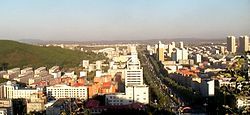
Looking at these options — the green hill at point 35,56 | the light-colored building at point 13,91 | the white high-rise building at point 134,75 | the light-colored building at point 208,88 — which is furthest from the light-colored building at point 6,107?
the green hill at point 35,56

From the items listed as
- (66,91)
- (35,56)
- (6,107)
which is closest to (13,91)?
(66,91)

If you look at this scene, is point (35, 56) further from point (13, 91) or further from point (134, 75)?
point (134, 75)

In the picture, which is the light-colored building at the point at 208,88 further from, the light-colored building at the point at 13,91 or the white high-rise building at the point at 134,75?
Result: the light-colored building at the point at 13,91

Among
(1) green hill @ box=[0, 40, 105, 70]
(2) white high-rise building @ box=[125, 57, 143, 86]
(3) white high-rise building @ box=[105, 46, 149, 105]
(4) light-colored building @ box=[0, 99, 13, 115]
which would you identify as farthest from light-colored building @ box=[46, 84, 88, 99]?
(1) green hill @ box=[0, 40, 105, 70]

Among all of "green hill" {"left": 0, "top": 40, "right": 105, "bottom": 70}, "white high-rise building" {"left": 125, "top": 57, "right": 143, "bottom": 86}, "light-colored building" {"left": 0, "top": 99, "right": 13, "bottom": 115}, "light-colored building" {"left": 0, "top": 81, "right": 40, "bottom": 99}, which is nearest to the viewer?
"light-colored building" {"left": 0, "top": 99, "right": 13, "bottom": 115}

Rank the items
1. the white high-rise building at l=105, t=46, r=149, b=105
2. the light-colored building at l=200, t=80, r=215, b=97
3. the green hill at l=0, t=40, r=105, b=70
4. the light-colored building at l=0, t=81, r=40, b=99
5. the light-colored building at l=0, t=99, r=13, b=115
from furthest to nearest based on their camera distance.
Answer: the green hill at l=0, t=40, r=105, b=70 < the light-colored building at l=0, t=81, r=40, b=99 < the light-colored building at l=200, t=80, r=215, b=97 < the white high-rise building at l=105, t=46, r=149, b=105 < the light-colored building at l=0, t=99, r=13, b=115

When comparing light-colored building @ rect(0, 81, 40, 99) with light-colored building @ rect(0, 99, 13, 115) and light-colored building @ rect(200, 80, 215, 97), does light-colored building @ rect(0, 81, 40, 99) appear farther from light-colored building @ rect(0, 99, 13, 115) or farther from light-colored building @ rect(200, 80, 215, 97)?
light-colored building @ rect(200, 80, 215, 97)
